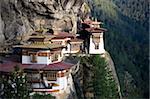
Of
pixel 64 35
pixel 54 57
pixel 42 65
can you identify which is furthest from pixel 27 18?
pixel 42 65

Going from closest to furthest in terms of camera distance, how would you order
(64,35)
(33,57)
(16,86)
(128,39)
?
1. (16,86)
2. (33,57)
3. (64,35)
4. (128,39)

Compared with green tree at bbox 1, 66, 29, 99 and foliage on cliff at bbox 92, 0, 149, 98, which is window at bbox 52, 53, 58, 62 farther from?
foliage on cliff at bbox 92, 0, 149, 98

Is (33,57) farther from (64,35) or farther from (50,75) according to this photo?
(64,35)

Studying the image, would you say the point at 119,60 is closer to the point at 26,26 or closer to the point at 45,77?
the point at 26,26

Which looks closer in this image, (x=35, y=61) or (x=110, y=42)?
(x=35, y=61)

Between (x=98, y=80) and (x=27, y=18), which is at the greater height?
(x=27, y=18)

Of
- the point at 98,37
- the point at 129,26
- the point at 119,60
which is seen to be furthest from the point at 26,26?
the point at 129,26

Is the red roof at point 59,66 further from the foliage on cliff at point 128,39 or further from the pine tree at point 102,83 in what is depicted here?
the foliage on cliff at point 128,39
